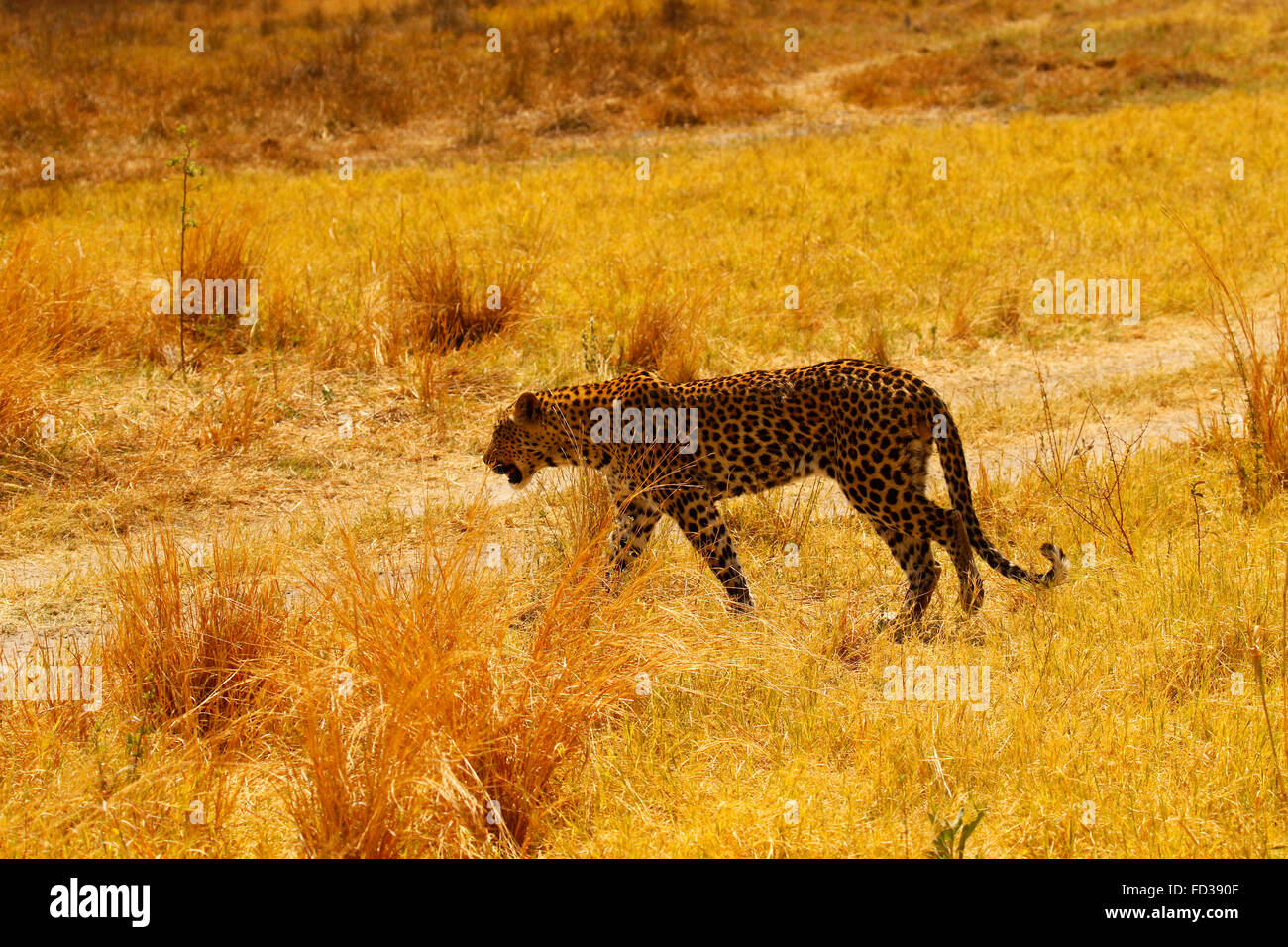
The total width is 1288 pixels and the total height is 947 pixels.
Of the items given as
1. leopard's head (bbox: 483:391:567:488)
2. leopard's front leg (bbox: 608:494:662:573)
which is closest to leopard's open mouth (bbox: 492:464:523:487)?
leopard's head (bbox: 483:391:567:488)

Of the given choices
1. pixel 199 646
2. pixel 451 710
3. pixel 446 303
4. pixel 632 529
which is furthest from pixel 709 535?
pixel 446 303

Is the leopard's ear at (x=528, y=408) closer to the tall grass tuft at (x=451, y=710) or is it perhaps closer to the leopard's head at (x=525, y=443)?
the leopard's head at (x=525, y=443)

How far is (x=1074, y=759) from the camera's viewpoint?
4.38 meters

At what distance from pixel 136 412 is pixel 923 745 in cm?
623

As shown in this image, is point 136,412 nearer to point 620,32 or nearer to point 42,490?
point 42,490

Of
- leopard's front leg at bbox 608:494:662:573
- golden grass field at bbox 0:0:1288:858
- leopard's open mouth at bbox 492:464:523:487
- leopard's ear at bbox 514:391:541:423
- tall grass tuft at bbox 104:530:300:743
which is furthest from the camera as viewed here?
leopard's open mouth at bbox 492:464:523:487

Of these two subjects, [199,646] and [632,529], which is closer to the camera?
[199,646]

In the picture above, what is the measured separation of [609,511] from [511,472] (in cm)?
89

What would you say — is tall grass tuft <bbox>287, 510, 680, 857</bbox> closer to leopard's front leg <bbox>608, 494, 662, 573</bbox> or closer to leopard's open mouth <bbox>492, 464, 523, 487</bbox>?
leopard's front leg <bbox>608, 494, 662, 573</bbox>

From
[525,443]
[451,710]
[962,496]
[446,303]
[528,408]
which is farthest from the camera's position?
[446,303]

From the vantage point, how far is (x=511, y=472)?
22.7 feet

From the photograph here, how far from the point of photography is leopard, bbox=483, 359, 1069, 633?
587cm

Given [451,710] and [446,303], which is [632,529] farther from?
[446,303]
